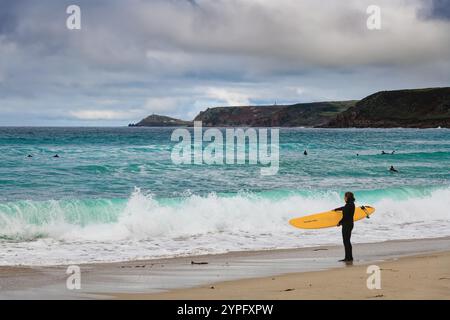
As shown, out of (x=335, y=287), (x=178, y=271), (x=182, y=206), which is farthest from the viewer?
(x=182, y=206)

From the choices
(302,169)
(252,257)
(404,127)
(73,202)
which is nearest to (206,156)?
(302,169)

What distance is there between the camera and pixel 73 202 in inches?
725

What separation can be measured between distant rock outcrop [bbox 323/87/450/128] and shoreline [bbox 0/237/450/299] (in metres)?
153

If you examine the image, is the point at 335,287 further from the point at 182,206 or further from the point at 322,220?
the point at 182,206

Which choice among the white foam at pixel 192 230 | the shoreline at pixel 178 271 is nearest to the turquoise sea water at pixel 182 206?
the white foam at pixel 192 230

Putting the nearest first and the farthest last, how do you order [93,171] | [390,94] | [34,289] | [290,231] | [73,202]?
[34,289] < [290,231] < [73,202] < [93,171] < [390,94]

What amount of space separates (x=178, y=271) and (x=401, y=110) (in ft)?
556

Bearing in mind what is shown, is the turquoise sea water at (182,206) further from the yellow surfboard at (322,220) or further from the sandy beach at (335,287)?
the sandy beach at (335,287)

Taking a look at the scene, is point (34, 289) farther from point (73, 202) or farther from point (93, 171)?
point (93, 171)

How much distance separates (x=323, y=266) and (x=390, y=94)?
572ft

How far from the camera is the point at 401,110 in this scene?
170625mm

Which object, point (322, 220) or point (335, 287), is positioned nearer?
point (335, 287)

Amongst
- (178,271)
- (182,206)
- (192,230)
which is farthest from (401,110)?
(178,271)

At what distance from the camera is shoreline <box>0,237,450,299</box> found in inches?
336
